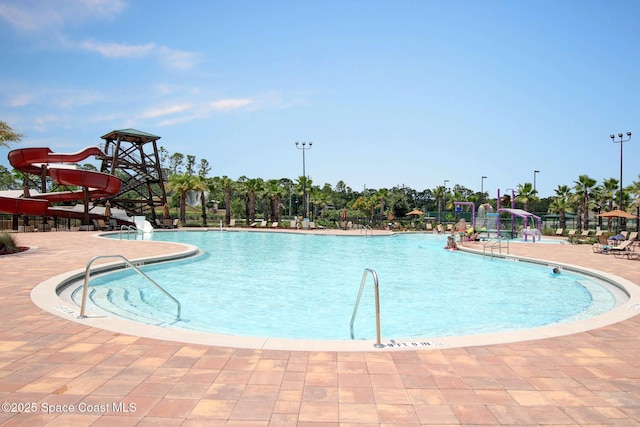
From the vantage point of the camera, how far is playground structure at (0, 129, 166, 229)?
24.8 meters

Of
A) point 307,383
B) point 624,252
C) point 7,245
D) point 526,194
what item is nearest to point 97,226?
point 7,245

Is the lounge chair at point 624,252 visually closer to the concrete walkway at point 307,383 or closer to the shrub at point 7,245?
the concrete walkway at point 307,383

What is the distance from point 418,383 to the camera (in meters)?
3.39

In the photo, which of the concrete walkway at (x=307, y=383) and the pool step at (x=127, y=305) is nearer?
the concrete walkway at (x=307, y=383)

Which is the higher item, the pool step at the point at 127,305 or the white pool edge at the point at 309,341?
the white pool edge at the point at 309,341

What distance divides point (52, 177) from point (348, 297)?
24.4 m

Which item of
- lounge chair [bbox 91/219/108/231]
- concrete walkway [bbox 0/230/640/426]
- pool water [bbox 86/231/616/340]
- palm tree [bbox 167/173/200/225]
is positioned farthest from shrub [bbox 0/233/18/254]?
palm tree [bbox 167/173/200/225]

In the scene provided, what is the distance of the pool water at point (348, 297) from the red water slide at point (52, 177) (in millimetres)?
16326

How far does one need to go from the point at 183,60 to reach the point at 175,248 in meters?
7.07

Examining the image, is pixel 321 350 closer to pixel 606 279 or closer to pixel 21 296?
pixel 21 296


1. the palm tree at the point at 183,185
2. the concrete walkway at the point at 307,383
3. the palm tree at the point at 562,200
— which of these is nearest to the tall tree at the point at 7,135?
the concrete walkway at the point at 307,383

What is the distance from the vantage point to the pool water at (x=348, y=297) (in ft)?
22.9

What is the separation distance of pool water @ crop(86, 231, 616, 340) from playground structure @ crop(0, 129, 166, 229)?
1680 cm

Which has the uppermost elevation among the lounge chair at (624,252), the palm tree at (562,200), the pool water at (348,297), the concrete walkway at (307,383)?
the palm tree at (562,200)
